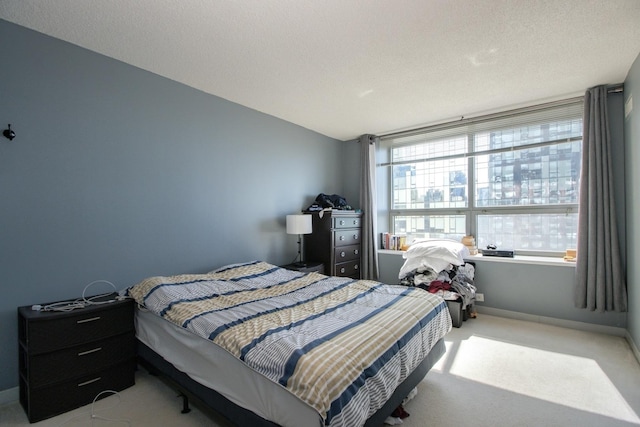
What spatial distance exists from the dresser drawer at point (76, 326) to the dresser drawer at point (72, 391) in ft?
0.81

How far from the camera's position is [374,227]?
179 inches

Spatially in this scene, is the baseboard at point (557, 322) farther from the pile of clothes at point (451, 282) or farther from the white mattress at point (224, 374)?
the white mattress at point (224, 374)

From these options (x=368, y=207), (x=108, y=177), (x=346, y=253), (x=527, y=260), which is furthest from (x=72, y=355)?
(x=527, y=260)

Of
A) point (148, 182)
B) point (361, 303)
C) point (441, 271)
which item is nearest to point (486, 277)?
point (441, 271)

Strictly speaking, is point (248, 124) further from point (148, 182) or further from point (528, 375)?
point (528, 375)

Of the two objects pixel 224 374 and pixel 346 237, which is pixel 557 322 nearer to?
pixel 346 237

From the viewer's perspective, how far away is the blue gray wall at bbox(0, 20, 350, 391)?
201cm

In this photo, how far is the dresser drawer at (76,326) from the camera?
1793 mm

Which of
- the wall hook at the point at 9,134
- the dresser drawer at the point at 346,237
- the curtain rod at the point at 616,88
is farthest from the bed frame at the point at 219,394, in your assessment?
the curtain rod at the point at 616,88

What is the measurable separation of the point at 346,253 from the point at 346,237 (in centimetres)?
23

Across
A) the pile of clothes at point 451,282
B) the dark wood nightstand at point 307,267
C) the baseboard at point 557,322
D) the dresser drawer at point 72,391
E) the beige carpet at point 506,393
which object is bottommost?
the beige carpet at point 506,393

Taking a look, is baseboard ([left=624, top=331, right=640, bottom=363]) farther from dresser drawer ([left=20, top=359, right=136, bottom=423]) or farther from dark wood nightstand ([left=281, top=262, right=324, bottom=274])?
dresser drawer ([left=20, top=359, right=136, bottom=423])

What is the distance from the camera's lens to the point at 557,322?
329 centimetres

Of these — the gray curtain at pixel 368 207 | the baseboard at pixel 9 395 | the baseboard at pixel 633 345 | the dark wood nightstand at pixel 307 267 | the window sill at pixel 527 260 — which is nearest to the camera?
the baseboard at pixel 9 395
